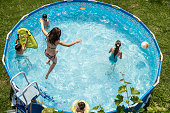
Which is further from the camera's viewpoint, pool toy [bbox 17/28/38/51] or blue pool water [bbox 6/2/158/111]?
pool toy [bbox 17/28/38/51]

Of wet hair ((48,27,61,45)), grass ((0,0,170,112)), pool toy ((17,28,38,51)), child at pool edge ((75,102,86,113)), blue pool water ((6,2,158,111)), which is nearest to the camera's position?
child at pool edge ((75,102,86,113))

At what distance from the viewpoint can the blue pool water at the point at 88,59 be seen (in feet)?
21.8

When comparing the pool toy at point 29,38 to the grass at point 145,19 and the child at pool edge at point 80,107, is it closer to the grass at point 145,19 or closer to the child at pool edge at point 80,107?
the grass at point 145,19

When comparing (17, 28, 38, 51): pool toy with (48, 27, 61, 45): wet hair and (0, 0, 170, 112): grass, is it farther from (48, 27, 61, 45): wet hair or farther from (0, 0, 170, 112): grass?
(48, 27, 61, 45): wet hair

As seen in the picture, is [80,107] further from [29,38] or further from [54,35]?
[29,38]

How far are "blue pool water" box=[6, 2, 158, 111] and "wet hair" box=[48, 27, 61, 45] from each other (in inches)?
85.7

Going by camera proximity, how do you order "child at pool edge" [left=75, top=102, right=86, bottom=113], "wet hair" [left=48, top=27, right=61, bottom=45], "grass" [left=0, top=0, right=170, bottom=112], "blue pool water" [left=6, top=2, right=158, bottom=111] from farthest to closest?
1. "blue pool water" [left=6, top=2, right=158, bottom=111]
2. "grass" [left=0, top=0, right=170, bottom=112]
3. "wet hair" [left=48, top=27, right=61, bottom=45]
4. "child at pool edge" [left=75, top=102, right=86, bottom=113]

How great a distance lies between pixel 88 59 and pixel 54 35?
2.86m

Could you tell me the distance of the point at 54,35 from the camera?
514cm

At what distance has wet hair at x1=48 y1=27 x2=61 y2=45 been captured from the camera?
5.06m

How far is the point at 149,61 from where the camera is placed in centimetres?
760

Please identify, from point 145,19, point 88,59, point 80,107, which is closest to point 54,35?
point 80,107

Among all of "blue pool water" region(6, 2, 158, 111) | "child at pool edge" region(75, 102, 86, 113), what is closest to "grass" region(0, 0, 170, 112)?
"blue pool water" region(6, 2, 158, 111)

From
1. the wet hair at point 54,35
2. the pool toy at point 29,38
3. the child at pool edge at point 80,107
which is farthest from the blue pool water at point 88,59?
the wet hair at point 54,35
